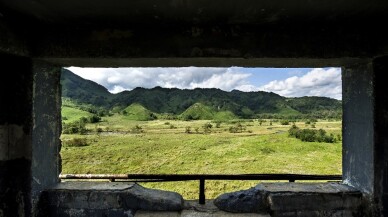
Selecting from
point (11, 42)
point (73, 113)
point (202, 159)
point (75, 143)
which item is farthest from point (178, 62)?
point (73, 113)

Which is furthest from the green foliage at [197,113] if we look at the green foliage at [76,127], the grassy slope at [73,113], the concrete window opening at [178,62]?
the concrete window opening at [178,62]

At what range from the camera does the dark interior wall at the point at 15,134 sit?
2.88m

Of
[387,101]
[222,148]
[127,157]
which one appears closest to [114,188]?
[387,101]

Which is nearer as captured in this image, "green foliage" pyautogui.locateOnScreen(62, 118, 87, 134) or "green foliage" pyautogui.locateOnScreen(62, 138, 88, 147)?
"green foliage" pyautogui.locateOnScreen(62, 138, 88, 147)

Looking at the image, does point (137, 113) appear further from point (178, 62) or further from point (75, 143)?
point (178, 62)

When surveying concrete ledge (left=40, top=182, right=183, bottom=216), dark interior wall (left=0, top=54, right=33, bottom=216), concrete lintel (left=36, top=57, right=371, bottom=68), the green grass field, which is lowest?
the green grass field

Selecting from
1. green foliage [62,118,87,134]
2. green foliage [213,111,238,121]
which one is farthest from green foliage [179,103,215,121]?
green foliage [62,118,87,134]

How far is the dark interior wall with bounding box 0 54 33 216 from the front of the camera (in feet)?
9.46

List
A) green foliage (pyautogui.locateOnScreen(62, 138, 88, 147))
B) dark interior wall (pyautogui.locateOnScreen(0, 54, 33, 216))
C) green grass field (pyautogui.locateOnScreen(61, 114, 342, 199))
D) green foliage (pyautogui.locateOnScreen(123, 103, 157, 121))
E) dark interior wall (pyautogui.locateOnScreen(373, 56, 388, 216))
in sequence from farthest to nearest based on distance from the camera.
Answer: green foliage (pyautogui.locateOnScreen(123, 103, 157, 121)) → green foliage (pyautogui.locateOnScreen(62, 138, 88, 147)) → green grass field (pyautogui.locateOnScreen(61, 114, 342, 199)) → dark interior wall (pyautogui.locateOnScreen(373, 56, 388, 216)) → dark interior wall (pyautogui.locateOnScreen(0, 54, 33, 216))

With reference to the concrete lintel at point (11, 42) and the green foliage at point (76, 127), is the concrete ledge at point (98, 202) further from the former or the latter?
the green foliage at point (76, 127)

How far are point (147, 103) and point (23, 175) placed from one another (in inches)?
1573

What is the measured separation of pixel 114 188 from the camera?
11.6ft

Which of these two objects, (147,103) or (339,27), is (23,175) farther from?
(147,103)

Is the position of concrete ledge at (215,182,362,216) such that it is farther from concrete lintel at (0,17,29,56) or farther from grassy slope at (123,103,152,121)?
grassy slope at (123,103,152,121)
